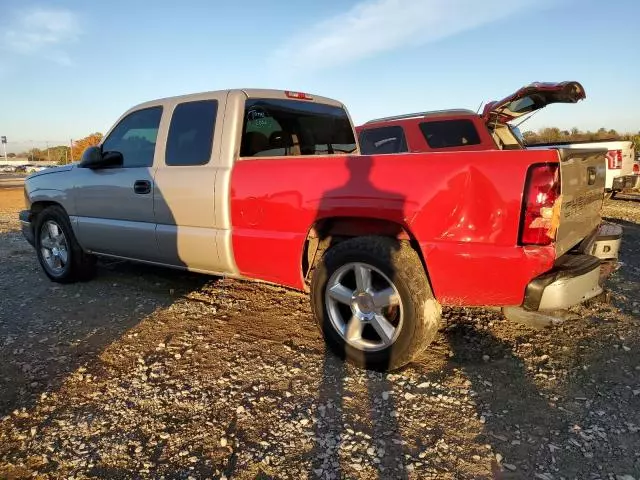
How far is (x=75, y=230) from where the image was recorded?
519 centimetres

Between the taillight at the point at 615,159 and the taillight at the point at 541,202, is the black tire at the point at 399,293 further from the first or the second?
the taillight at the point at 615,159

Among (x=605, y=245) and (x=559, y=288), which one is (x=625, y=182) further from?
(x=559, y=288)

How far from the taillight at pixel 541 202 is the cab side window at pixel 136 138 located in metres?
3.26

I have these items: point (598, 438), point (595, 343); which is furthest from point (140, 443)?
point (595, 343)

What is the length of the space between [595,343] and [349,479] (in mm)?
2416

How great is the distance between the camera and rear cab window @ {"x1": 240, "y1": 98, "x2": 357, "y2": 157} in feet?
13.1

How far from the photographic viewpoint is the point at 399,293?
3.03 m

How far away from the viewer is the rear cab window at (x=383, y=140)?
7410mm

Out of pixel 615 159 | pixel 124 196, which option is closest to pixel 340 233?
pixel 124 196

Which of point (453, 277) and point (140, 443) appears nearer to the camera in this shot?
point (140, 443)

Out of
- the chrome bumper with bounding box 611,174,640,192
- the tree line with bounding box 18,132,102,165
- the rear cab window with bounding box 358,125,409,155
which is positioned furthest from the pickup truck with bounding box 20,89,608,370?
the tree line with bounding box 18,132,102,165

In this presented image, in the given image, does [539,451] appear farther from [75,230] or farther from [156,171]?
[75,230]

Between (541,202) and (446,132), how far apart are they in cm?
487

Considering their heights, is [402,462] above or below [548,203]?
below
